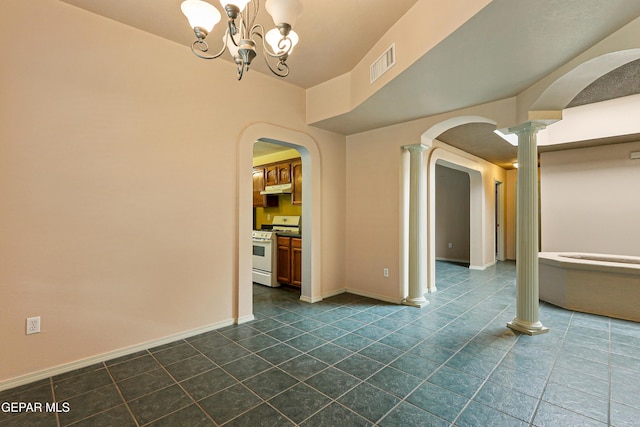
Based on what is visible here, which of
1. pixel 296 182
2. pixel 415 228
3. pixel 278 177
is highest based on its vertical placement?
pixel 278 177

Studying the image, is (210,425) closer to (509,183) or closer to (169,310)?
(169,310)

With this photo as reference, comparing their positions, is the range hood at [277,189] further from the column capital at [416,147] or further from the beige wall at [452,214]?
the beige wall at [452,214]

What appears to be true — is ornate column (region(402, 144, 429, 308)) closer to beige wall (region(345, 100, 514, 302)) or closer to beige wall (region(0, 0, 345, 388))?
beige wall (region(345, 100, 514, 302))

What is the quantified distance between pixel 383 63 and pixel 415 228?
2.17 meters

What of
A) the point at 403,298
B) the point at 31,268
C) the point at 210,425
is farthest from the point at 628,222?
the point at 31,268

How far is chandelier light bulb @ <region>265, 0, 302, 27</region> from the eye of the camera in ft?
5.22

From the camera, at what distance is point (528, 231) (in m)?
3.00

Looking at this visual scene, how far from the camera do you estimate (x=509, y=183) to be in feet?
27.1

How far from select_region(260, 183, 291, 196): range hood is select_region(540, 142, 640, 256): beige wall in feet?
16.7

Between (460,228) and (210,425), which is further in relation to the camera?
(460,228)

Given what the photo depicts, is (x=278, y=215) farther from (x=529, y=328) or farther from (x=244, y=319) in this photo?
(x=529, y=328)

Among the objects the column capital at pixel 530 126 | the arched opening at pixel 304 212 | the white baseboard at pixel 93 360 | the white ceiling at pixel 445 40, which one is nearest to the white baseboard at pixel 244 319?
the arched opening at pixel 304 212

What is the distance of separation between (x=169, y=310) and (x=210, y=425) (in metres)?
1.42

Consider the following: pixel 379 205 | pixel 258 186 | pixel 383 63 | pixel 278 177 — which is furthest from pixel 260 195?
pixel 383 63
